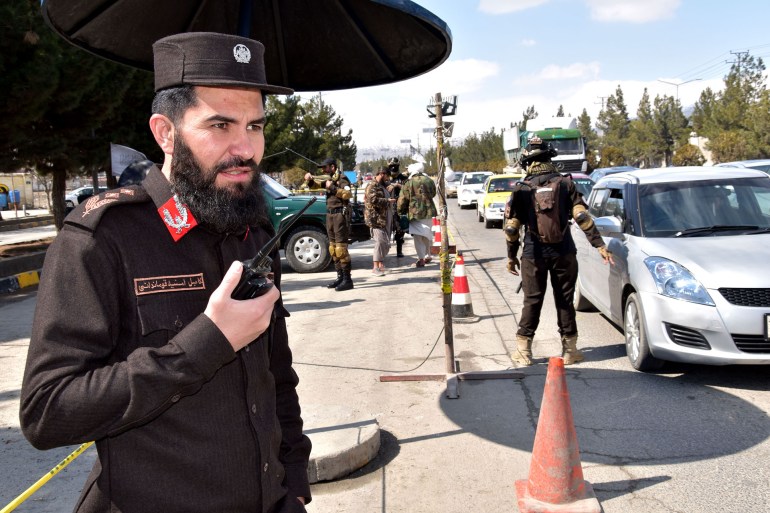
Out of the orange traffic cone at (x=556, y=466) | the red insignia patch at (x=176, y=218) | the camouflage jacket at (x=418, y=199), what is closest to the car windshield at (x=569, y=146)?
the camouflage jacket at (x=418, y=199)

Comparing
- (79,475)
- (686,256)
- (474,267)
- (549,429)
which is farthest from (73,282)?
(474,267)

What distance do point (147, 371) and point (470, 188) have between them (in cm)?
3007

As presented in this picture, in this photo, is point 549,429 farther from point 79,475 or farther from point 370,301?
point 370,301

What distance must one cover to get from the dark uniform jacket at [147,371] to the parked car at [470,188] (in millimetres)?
28569

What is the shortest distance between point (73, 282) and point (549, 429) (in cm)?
287

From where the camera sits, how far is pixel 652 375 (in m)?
5.85

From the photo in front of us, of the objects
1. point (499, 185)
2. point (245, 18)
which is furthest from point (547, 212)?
point (499, 185)

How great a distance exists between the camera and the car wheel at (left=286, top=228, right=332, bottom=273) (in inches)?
498

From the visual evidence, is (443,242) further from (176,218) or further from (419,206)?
(419,206)

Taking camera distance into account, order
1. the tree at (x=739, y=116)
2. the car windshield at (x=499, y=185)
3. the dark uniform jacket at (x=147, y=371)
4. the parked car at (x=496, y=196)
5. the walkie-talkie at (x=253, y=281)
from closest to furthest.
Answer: the dark uniform jacket at (x=147, y=371)
the walkie-talkie at (x=253, y=281)
the parked car at (x=496, y=196)
the car windshield at (x=499, y=185)
the tree at (x=739, y=116)

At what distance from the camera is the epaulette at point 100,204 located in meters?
1.52

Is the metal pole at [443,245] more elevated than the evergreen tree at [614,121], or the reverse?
the evergreen tree at [614,121]

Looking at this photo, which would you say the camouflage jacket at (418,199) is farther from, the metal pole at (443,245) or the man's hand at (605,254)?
the metal pole at (443,245)

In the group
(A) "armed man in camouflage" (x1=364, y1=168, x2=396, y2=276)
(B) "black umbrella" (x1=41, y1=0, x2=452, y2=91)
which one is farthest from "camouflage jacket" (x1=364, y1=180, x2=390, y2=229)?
(B) "black umbrella" (x1=41, y1=0, x2=452, y2=91)
